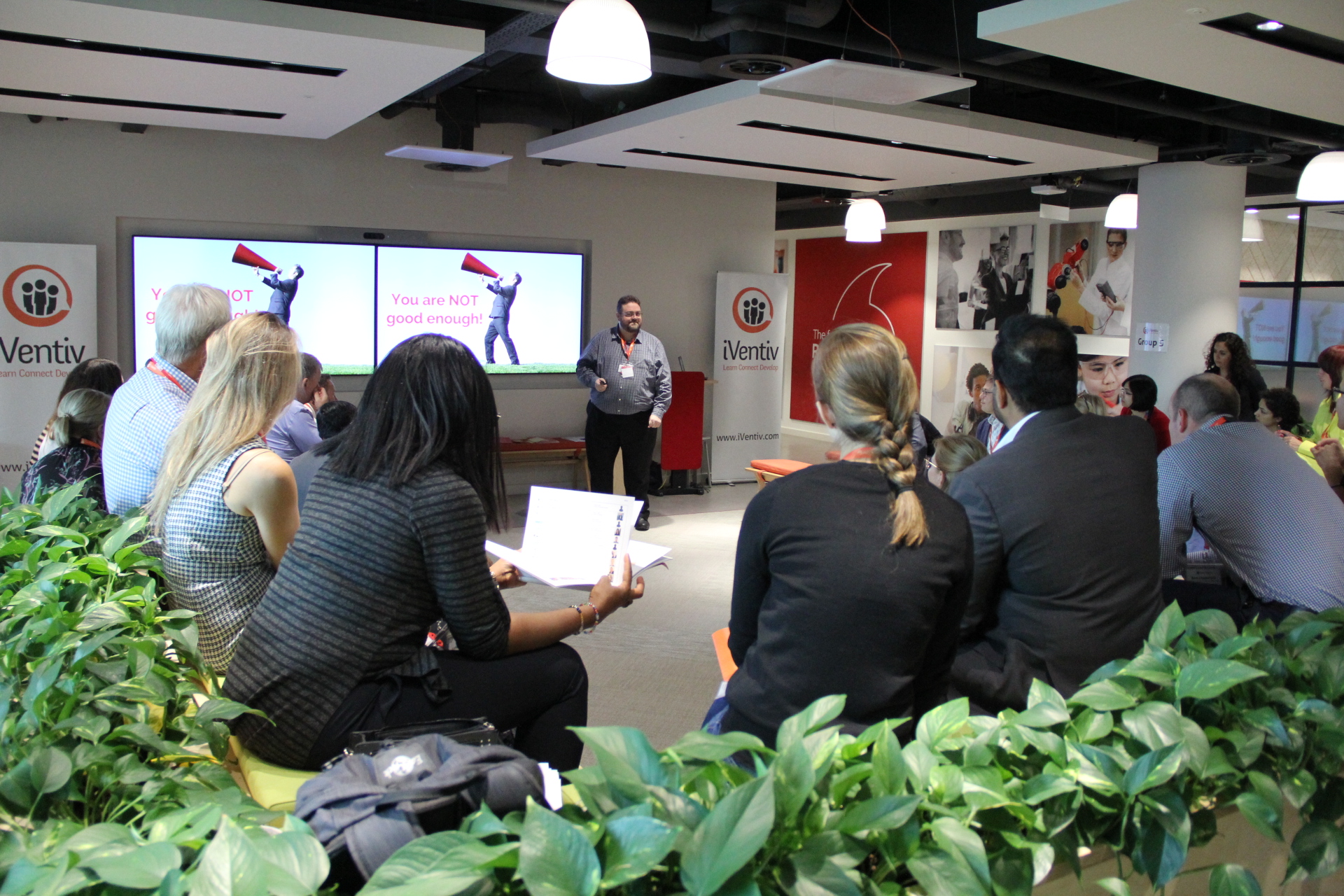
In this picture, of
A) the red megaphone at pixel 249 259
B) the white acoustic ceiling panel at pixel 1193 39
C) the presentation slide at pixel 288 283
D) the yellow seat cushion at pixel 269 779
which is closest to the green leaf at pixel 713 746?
the yellow seat cushion at pixel 269 779

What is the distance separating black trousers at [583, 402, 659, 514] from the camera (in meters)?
7.98

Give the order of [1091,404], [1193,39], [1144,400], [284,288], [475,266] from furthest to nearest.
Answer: [475,266] < [284,288] < [1144,400] < [1193,39] < [1091,404]

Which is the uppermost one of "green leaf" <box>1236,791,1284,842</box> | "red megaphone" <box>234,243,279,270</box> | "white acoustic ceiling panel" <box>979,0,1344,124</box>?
"white acoustic ceiling panel" <box>979,0,1344,124</box>

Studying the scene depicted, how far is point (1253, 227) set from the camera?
407 inches

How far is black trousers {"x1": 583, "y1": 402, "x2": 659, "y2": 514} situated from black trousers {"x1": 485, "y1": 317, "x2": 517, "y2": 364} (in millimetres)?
1238

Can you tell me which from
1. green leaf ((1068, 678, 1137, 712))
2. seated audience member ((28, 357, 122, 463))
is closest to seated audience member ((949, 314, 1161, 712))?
green leaf ((1068, 678, 1137, 712))

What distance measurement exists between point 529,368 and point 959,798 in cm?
802

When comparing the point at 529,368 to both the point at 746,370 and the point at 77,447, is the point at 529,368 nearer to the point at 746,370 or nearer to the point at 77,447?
the point at 746,370

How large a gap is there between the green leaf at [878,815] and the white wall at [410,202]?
22.9 feet

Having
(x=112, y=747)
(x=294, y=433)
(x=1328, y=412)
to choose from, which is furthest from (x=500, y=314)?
(x=112, y=747)

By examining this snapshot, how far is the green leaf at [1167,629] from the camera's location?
1.70 m

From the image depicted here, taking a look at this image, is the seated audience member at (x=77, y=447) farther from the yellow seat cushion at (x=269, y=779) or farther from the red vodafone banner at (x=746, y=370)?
→ the red vodafone banner at (x=746, y=370)

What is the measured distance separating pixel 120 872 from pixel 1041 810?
105 centimetres

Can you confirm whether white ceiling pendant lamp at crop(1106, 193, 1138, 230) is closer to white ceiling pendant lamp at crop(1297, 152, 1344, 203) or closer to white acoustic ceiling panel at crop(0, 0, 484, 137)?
white ceiling pendant lamp at crop(1297, 152, 1344, 203)
